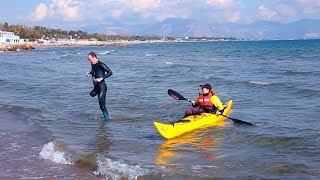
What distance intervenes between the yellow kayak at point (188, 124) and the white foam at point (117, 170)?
2317 millimetres

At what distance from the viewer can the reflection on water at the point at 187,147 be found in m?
9.05

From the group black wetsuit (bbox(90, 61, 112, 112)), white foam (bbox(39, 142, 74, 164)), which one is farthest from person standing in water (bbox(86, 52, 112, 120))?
white foam (bbox(39, 142, 74, 164))

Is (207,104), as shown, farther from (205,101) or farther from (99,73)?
(99,73)

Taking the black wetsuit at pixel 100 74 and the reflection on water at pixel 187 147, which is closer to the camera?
the reflection on water at pixel 187 147

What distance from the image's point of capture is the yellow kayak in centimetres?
1087

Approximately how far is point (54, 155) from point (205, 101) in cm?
507

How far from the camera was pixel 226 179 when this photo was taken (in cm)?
771

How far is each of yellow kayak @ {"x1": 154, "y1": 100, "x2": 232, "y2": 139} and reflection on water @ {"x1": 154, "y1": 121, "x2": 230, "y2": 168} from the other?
0.44ft

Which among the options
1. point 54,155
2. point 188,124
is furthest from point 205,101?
point 54,155

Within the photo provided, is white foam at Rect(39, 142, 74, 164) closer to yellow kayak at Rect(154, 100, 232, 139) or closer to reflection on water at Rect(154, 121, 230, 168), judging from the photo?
reflection on water at Rect(154, 121, 230, 168)

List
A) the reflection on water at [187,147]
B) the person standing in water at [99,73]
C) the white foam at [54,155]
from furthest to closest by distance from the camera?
the person standing in water at [99,73] < the reflection on water at [187,147] < the white foam at [54,155]

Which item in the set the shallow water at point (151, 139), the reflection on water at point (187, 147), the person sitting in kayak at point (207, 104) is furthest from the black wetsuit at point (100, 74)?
the reflection on water at point (187, 147)

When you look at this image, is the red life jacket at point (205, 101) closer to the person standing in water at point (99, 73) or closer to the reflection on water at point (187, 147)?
the reflection on water at point (187, 147)

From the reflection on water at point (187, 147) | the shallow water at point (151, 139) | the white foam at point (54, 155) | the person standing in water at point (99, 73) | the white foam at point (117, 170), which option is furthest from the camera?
the person standing in water at point (99, 73)
